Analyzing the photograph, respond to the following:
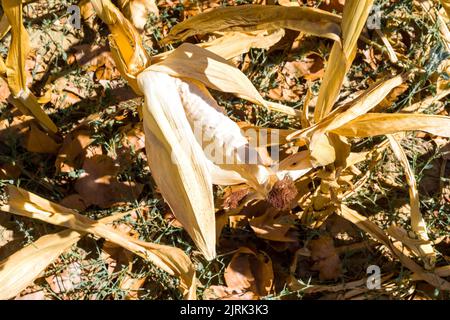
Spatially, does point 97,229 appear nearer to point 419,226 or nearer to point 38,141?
point 38,141

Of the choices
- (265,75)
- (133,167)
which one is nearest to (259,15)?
(265,75)

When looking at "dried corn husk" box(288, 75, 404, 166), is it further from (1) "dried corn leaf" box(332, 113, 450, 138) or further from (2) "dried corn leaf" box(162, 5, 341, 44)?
(2) "dried corn leaf" box(162, 5, 341, 44)

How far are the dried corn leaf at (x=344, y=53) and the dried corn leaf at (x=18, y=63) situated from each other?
73 cm

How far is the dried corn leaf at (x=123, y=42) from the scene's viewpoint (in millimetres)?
1361

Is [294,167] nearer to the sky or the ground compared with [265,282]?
nearer to the sky

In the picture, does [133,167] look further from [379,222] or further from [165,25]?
[379,222]

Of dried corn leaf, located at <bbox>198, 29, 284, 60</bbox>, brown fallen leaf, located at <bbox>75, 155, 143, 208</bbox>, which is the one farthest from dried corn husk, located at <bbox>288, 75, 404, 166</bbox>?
brown fallen leaf, located at <bbox>75, 155, 143, 208</bbox>

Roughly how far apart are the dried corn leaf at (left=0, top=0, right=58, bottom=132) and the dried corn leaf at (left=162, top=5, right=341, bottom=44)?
0.38 meters

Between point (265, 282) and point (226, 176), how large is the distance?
464 millimetres

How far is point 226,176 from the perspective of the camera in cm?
142

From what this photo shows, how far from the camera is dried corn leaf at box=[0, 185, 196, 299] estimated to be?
1.51 metres

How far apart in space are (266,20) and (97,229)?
71 centimetres

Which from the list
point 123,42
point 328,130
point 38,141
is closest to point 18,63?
point 123,42

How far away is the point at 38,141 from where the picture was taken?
1762 millimetres
